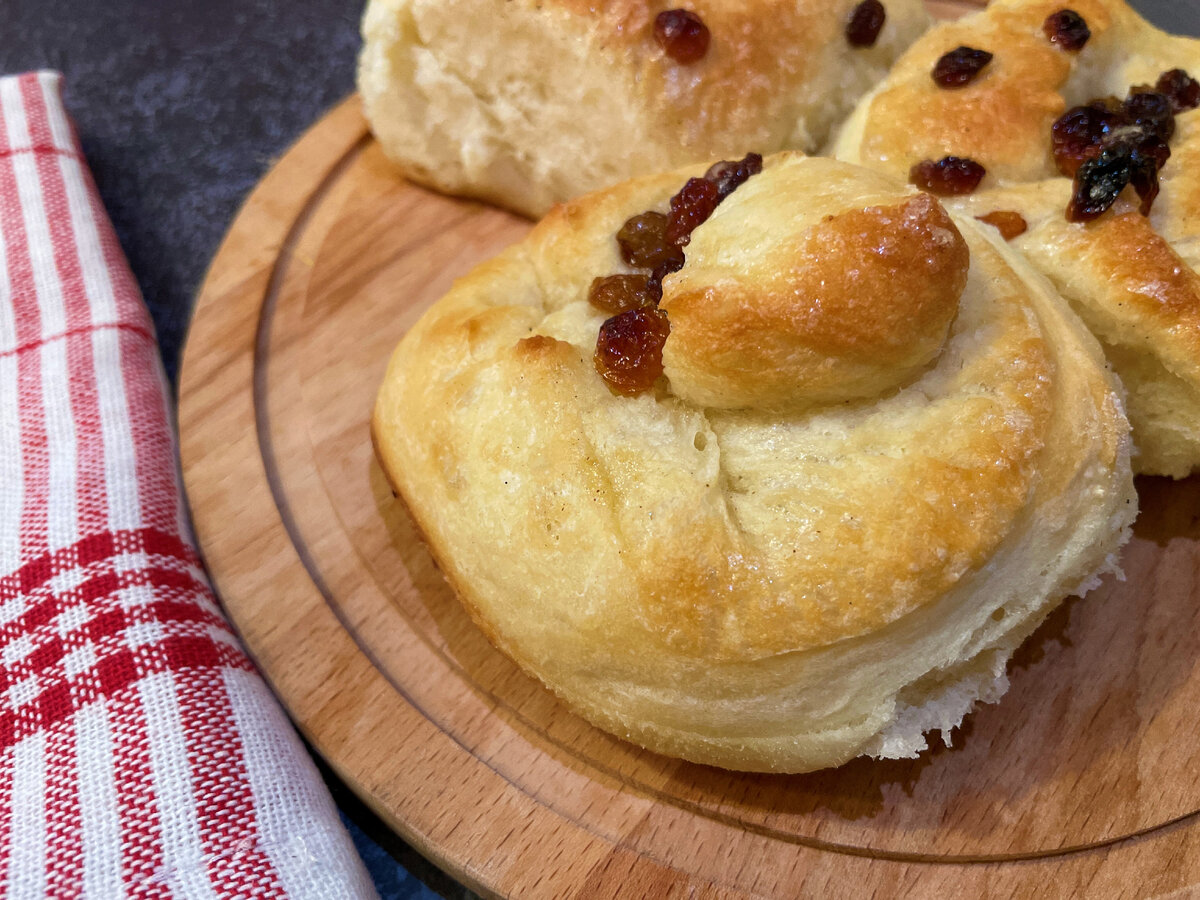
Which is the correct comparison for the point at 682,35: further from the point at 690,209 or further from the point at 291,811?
the point at 291,811

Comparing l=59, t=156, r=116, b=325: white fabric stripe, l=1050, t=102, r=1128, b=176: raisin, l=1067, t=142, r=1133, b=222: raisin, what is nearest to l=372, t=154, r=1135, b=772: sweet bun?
l=1067, t=142, r=1133, b=222: raisin

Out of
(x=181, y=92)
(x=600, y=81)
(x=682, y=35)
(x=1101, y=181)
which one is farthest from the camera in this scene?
(x=181, y=92)

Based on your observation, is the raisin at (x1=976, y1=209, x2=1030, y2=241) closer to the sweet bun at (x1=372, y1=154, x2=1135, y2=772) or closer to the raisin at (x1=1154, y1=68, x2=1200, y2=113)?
the sweet bun at (x1=372, y1=154, x2=1135, y2=772)

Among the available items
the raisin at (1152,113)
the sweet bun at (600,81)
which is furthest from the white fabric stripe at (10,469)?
the raisin at (1152,113)

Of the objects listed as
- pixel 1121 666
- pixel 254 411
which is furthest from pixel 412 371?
pixel 1121 666

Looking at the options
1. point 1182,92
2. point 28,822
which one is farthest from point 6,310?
point 1182,92

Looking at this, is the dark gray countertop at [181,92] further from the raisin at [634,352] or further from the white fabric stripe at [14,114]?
the raisin at [634,352]

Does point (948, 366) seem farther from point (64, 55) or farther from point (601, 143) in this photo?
point (64, 55)

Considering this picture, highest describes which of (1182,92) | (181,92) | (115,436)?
(1182,92)
